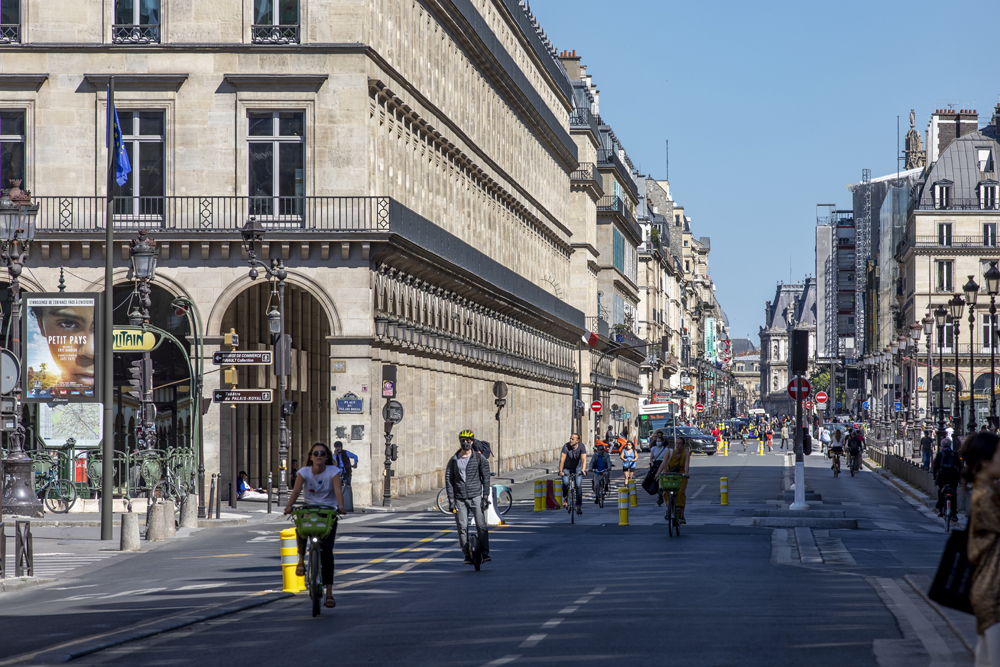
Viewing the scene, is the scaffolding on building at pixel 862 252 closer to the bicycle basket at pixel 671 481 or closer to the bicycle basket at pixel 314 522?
the bicycle basket at pixel 671 481

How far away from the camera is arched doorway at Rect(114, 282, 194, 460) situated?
129ft

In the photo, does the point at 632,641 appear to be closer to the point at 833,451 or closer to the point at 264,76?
the point at 264,76

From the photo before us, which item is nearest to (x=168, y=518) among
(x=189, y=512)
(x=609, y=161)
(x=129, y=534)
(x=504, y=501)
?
(x=129, y=534)

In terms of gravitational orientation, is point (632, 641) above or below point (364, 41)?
below

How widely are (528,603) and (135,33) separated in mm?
27000

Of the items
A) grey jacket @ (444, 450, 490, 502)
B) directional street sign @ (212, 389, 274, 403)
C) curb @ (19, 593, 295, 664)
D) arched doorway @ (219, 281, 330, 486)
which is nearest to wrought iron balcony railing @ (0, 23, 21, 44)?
arched doorway @ (219, 281, 330, 486)

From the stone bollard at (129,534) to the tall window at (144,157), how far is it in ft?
51.5

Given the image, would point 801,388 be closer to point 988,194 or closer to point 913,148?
point 988,194

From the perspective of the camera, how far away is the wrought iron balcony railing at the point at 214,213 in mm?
38375

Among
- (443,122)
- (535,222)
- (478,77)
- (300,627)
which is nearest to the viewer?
(300,627)

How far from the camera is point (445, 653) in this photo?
11820mm

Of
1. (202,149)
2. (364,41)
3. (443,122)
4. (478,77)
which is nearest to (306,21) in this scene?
(364,41)

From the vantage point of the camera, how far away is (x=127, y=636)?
13172 mm

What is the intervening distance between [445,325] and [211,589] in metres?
31.4
